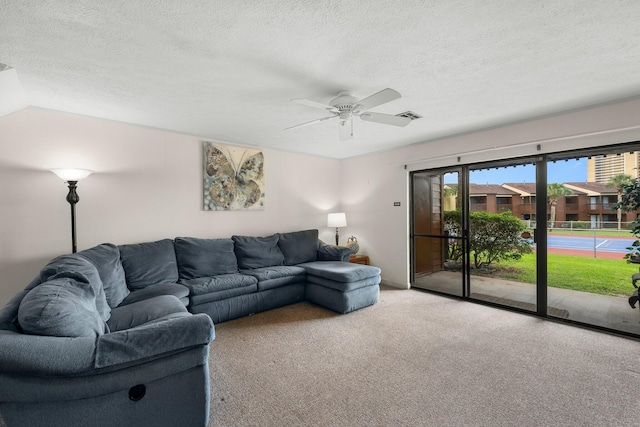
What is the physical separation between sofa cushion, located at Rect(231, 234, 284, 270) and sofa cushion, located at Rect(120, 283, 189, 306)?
1023 millimetres

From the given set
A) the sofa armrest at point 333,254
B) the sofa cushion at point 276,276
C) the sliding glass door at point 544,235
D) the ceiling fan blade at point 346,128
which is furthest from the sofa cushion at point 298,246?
the ceiling fan blade at point 346,128

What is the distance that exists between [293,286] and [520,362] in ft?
8.57

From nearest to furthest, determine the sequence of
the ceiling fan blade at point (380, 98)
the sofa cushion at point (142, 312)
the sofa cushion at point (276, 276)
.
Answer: the ceiling fan blade at point (380, 98), the sofa cushion at point (142, 312), the sofa cushion at point (276, 276)

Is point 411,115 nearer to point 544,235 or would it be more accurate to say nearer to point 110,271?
point 544,235

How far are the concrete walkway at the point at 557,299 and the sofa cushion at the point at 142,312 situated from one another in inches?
149

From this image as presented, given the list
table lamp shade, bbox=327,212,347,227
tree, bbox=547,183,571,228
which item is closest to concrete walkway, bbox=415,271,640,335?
tree, bbox=547,183,571,228

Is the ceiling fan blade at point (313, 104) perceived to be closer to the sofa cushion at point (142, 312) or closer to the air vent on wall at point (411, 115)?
the air vent on wall at point (411, 115)

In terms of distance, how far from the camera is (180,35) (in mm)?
1778

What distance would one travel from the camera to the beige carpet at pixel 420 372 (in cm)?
177

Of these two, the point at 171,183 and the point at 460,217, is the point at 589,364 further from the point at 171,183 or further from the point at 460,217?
the point at 171,183

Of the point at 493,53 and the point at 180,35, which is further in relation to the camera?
the point at 493,53

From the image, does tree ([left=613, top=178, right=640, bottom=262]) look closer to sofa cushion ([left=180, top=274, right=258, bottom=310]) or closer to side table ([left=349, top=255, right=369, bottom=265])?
side table ([left=349, top=255, right=369, bottom=265])

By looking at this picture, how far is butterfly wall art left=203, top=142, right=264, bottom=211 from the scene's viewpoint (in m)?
4.12

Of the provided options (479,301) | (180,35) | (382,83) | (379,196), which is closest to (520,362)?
(479,301)
